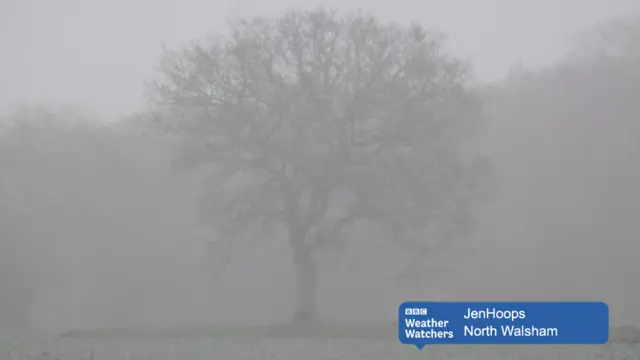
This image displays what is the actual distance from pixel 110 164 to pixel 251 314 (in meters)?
14.3

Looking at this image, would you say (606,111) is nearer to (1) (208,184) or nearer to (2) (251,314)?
(2) (251,314)

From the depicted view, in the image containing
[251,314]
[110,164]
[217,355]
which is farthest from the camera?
[110,164]

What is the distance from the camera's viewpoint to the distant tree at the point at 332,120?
27609mm

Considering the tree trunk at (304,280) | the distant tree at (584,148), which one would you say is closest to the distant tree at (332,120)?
the tree trunk at (304,280)

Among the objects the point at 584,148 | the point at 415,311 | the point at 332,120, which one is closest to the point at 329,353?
the point at 415,311

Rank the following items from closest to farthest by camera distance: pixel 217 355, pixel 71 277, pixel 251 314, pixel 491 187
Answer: pixel 217 355
pixel 491 187
pixel 251 314
pixel 71 277

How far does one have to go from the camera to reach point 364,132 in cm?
2853

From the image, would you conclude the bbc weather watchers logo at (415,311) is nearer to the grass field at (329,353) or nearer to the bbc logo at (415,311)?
the bbc logo at (415,311)

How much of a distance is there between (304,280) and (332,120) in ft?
20.8

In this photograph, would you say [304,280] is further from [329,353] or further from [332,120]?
[329,353]

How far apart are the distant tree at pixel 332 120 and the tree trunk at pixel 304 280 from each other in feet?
1.03

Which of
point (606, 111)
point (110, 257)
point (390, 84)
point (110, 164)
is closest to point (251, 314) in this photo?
point (110, 257)
